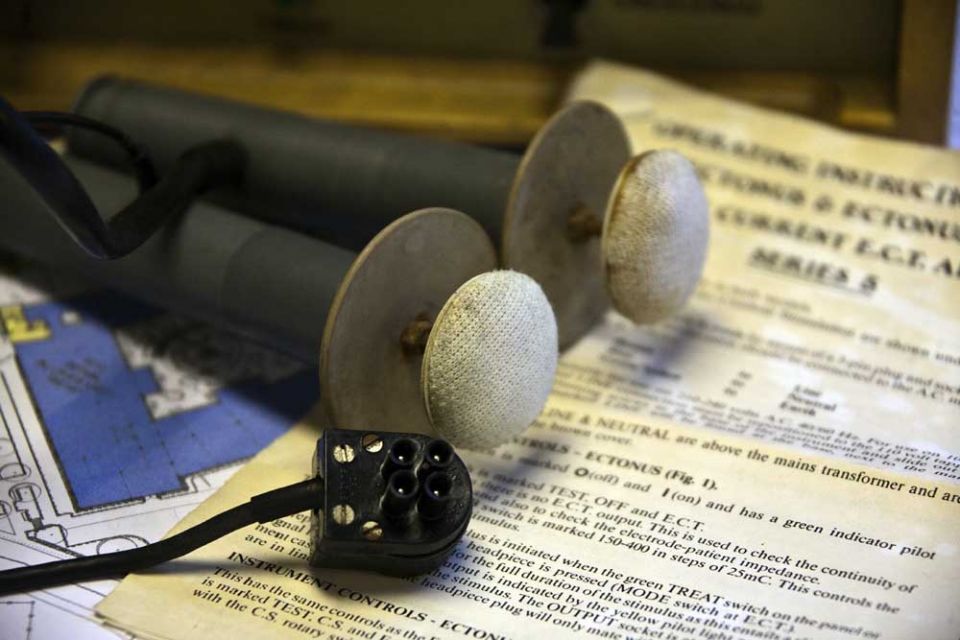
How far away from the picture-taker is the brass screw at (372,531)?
555 mm

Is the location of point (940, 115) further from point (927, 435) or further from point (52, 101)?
point (52, 101)

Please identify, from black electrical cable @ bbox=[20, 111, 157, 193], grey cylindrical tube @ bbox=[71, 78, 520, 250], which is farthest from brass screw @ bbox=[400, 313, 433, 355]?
black electrical cable @ bbox=[20, 111, 157, 193]

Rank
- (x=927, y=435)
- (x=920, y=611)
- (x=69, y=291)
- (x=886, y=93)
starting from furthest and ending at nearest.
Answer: (x=886, y=93) → (x=69, y=291) → (x=927, y=435) → (x=920, y=611)

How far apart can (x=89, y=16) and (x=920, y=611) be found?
863 millimetres

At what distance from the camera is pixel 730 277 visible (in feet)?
2.86

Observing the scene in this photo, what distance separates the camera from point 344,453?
58 cm

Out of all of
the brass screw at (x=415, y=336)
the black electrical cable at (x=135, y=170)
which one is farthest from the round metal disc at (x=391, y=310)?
the black electrical cable at (x=135, y=170)

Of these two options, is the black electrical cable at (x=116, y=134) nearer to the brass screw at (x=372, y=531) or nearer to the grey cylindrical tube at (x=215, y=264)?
the grey cylindrical tube at (x=215, y=264)

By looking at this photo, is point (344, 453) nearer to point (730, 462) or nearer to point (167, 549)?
point (167, 549)

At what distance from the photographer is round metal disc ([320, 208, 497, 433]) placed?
610 millimetres

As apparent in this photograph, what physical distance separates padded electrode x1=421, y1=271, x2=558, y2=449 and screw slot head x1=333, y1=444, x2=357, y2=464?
0.05 m

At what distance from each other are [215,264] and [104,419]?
0.13 metres

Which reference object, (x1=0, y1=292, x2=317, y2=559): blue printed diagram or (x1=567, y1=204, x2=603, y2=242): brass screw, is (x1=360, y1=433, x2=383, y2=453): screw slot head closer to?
(x1=0, y1=292, x2=317, y2=559): blue printed diagram

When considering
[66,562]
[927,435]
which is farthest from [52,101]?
[927,435]
